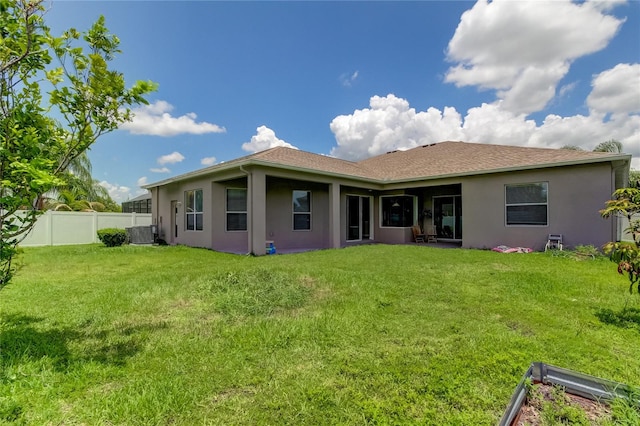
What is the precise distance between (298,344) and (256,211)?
7404 millimetres

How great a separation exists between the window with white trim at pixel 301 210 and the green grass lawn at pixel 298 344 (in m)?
6.79

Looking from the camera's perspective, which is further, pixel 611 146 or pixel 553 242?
pixel 611 146

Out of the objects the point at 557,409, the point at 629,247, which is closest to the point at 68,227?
the point at 557,409

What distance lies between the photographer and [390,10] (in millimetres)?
10852

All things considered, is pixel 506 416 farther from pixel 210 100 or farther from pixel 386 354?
pixel 210 100

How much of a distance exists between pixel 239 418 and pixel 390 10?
12710 millimetres

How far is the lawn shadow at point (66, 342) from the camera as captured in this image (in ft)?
10.2

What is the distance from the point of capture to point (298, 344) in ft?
11.4

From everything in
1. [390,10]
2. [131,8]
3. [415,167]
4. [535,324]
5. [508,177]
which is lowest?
[535,324]

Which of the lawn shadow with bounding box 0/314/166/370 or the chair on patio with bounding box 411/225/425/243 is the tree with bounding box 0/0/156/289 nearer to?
the lawn shadow with bounding box 0/314/166/370

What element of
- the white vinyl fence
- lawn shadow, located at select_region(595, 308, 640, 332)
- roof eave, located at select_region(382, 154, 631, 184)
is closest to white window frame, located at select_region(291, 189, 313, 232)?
roof eave, located at select_region(382, 154, 631, 184)

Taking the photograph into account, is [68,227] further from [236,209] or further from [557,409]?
[557,409]

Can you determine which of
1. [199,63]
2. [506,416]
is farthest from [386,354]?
[199,63]

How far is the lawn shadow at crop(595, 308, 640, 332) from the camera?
4.10 metres
